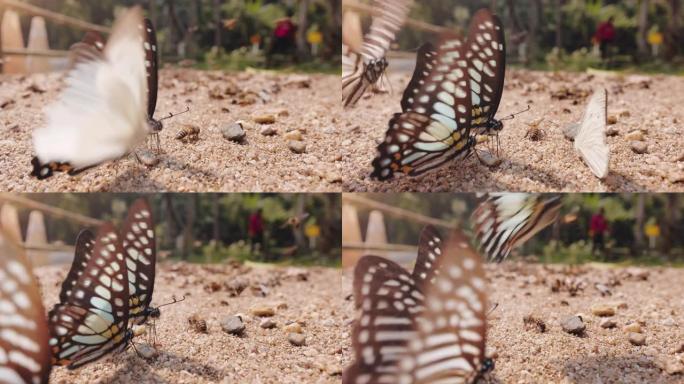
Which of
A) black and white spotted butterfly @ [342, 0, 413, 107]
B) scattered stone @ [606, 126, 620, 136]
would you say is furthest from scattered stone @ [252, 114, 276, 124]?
scattered stone @ [606, 126, 620, 136]

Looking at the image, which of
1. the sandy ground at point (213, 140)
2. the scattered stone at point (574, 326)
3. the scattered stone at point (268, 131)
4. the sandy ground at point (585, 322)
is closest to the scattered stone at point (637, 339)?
the sandy ground at point (585, 322)

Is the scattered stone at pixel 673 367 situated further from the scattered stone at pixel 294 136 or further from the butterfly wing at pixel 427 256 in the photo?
the scattered stone at pixel 294 136

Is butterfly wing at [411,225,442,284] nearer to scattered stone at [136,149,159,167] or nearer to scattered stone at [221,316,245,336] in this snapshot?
scattered stone at [221,316,245,336]

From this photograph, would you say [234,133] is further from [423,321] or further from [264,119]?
[423,321]

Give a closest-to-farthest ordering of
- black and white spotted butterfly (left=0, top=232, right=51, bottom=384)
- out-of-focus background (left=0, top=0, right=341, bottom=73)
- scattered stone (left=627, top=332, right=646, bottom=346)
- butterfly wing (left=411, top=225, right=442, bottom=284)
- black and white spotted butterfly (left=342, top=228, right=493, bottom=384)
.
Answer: black and white spotted butterfly (left=0, top=232, right=51, bottom=384), black and white spotted butterfly (left=342, top=228, right=493, bottom=384), butterfly wing (left=411, top=225, right=442, bottom=284), scattered stone (left=627, top=332, right=646, bottom=346), out-of-focus background (left=0, top=0, right=341, bottom=73)

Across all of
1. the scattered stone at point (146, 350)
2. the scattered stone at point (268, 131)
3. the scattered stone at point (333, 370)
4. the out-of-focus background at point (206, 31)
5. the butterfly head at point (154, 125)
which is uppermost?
the out-of-focus background at point (206, 31)
